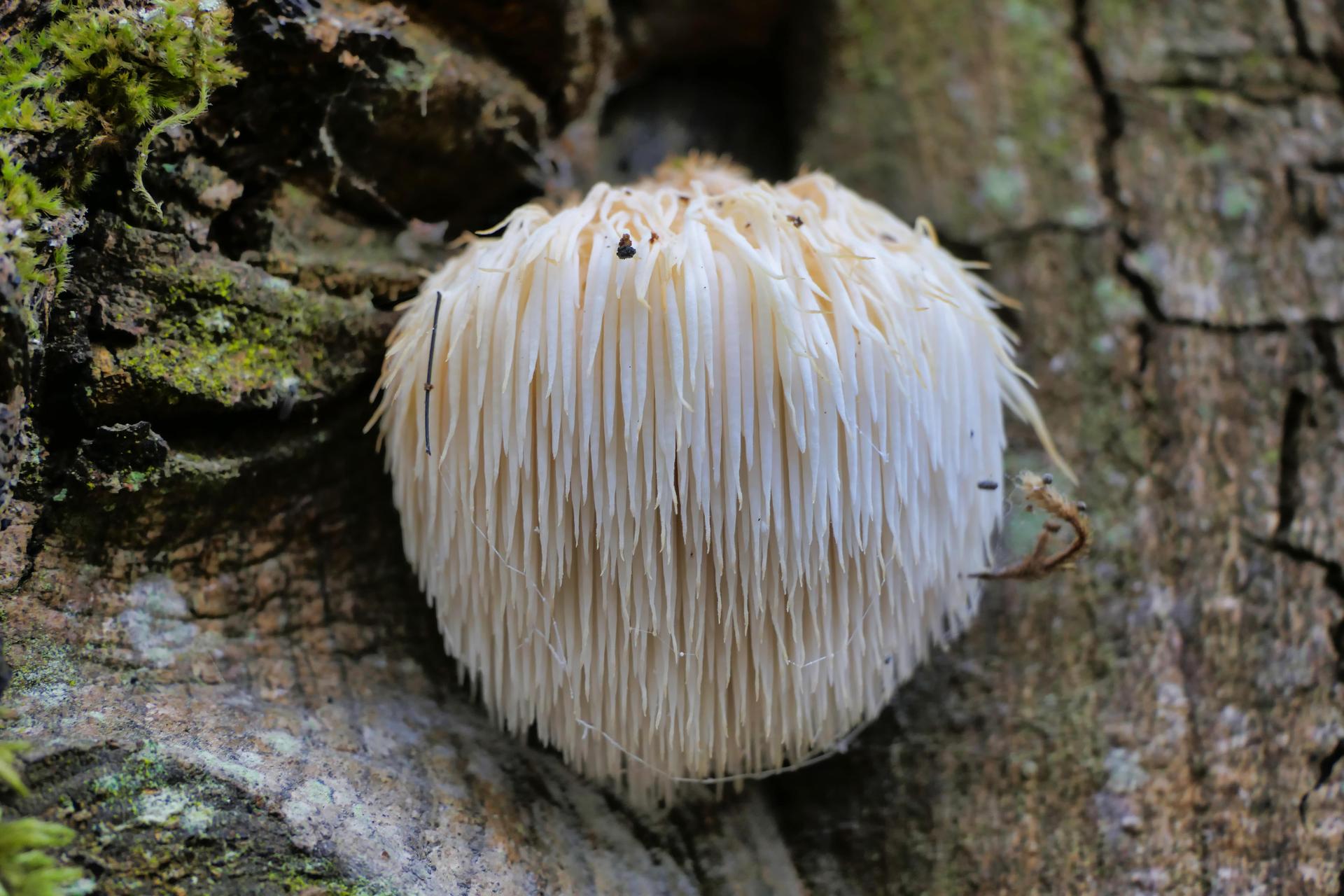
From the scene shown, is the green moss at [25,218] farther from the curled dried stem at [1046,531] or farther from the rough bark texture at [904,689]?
the curled dried stem at [1046,531]

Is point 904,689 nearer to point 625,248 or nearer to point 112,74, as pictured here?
point 625,248

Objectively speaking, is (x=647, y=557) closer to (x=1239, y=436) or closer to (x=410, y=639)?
(x=410, y=639)

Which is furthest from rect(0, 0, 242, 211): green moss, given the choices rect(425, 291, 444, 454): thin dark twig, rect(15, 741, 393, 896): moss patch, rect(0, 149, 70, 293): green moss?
rect(15, 741, 393, 896): moss patch

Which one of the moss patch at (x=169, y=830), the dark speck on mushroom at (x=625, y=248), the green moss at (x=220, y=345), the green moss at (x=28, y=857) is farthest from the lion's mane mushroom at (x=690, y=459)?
the green moss at (x=28, y=857)

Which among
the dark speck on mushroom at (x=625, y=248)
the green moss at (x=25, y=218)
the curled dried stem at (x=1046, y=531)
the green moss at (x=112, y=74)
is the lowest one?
the curled dried stem at (x=1046, y=531)

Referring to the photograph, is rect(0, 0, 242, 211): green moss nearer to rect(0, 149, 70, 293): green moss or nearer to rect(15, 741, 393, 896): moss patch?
rect(0, 149, 70, 293): green moss

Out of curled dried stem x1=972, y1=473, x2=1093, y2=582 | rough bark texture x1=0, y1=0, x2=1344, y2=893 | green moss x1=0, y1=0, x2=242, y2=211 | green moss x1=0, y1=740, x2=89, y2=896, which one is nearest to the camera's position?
green moss x1=0, y1=740, x2=89, y2=896
